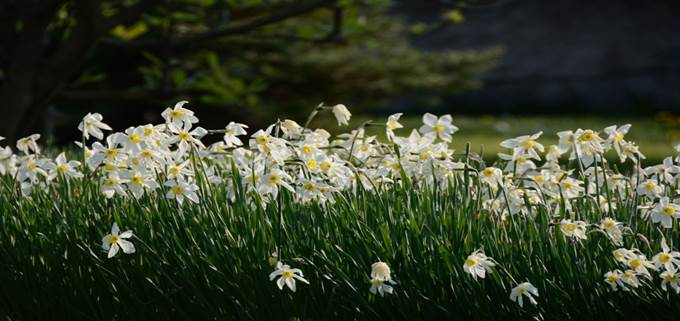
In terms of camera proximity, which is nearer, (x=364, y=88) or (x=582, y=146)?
(x=582, y=146)

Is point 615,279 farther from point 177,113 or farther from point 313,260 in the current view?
point 177,113

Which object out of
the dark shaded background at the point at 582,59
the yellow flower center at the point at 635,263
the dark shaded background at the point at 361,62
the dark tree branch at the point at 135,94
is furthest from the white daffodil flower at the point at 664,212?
the dark shaded background at the point at 582,59

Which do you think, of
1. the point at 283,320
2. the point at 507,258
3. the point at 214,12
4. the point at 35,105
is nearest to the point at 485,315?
the point at 507,258

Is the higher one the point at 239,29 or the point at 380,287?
the point at 239,29

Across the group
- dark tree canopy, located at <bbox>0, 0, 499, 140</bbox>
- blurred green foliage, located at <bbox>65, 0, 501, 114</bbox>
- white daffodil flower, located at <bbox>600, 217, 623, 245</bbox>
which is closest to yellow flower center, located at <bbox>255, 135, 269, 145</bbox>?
white daffodil flower, located at <bbox>600, 217, 623, 245</bbox>

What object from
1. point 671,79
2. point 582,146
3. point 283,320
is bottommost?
point 671,79

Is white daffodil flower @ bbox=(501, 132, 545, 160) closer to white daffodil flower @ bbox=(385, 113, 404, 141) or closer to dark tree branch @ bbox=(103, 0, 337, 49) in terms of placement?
white daffodil flower @ bbox=(385, 113, 404, 141)

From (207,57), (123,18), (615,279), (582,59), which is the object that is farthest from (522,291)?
(582,59)

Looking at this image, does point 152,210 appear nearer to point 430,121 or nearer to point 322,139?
point 322,139
